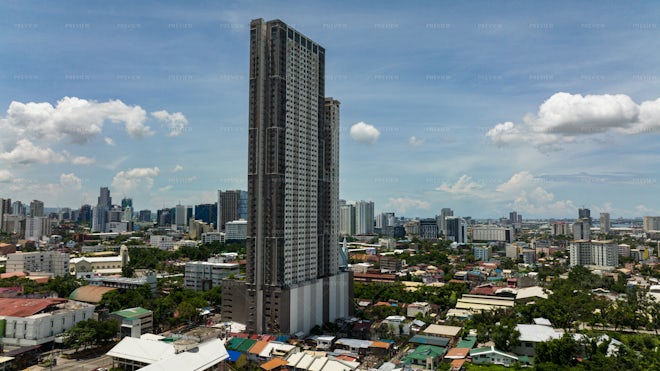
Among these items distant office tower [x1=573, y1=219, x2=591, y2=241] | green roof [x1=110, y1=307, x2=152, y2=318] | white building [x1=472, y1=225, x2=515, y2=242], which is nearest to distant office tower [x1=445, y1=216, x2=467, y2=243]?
white building [x1=472, y1=225, x2=515, y2=242]

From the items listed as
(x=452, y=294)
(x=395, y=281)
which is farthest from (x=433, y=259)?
(x=452, y=294)

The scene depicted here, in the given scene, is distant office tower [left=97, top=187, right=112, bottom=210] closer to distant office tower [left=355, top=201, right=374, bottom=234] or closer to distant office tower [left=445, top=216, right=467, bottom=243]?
distant office tower [left=355, top=201, right=374, bottom=234]

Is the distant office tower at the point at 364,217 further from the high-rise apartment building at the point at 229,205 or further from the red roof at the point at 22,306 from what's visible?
the red roof at the point at 22,306


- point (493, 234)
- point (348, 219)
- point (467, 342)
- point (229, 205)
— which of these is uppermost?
point (229, 205)

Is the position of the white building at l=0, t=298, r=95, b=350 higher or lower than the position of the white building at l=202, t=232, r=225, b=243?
lower

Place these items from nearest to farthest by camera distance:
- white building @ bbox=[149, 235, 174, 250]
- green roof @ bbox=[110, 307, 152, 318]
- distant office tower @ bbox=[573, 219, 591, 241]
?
1. green roof @ bbox=[110, 307, 152, 318]
2. white building @ bbox=[149, 235, 174, 250]
3. distant office tower @ bbox=[573, 219, 591, 241]

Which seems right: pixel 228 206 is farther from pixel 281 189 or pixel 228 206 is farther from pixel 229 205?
pixel 281 189

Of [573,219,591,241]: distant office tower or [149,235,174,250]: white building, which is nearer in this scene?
[149,235,174,250]: white building

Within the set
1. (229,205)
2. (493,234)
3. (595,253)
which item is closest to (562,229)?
(493,234)
